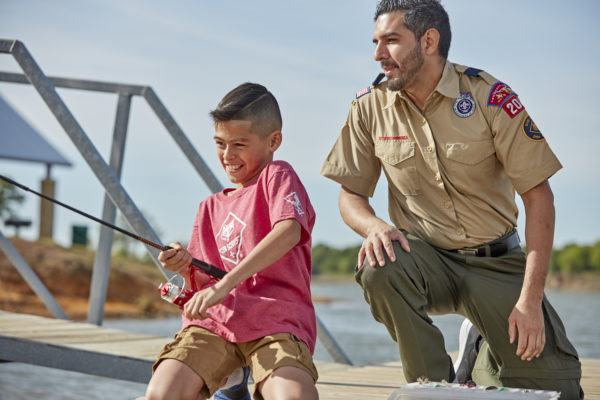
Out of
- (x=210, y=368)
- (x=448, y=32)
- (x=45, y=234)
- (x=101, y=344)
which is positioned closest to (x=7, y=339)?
(x=101, y=344)

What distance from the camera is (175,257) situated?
1846 mm

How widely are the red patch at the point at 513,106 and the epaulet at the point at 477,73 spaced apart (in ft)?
0.28

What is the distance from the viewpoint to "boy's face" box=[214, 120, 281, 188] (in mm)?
1991

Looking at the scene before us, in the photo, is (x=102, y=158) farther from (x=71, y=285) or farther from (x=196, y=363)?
(x=71, y=285)

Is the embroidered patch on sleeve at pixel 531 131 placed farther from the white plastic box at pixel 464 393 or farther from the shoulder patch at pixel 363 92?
the white plastic box at pixel 464 393

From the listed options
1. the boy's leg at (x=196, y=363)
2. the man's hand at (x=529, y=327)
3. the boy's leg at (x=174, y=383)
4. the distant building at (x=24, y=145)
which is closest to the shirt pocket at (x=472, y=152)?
the man's hand at (x=529, y=327)

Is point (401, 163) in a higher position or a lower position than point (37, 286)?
higher

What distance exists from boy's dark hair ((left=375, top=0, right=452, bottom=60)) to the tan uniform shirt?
132 mm

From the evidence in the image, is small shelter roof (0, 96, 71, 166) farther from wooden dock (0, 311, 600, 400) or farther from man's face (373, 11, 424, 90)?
man's face (373, 11, 424, 90)

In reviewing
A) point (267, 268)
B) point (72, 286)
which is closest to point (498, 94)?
point (267, 268)

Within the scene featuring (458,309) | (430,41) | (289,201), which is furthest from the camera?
(458,309)

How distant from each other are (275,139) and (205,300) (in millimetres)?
531

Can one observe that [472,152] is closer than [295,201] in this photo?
No

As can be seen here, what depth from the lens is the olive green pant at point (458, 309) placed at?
6.72ft
